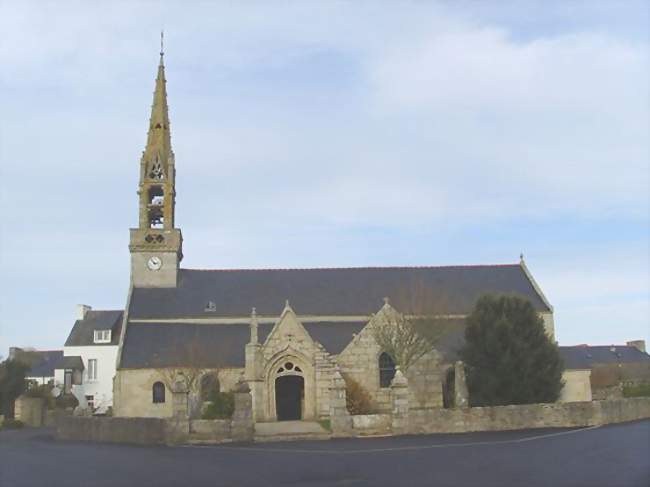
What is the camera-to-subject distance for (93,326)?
60.5m

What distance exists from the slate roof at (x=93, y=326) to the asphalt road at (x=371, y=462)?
120 ft

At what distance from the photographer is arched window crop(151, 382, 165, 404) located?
38938 mm

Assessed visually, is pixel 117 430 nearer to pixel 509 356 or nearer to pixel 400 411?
pixel 400 411

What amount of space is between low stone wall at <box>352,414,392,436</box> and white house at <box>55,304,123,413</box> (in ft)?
115

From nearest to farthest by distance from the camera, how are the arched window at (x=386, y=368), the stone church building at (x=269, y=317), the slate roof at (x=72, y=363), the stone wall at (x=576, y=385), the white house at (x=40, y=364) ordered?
the stone church building at (x=269, y=317) → the arched window at (x=386, y=368) → the stone wall at (x=576, y=385) → the slate roof at (x=72, y=363) → the white house at (x=40, y=364)

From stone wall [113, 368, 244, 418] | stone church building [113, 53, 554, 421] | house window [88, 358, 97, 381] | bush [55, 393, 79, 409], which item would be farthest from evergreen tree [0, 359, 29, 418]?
stone wall [113, 368, 244, 418]

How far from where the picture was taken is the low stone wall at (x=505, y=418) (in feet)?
81.2

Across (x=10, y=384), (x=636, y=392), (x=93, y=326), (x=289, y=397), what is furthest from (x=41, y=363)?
(x=636, y=392)

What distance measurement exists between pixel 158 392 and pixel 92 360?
21.7 metres

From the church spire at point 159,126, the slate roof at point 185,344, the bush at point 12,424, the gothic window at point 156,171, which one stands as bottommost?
the bush at point 12,424

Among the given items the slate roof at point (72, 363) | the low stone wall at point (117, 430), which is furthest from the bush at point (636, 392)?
the slate roof at point (72, 363)

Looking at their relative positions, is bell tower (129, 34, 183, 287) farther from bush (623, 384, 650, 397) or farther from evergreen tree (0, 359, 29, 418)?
bush (623, 384, 650, 397)

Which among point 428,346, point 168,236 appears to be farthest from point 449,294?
point 168,236

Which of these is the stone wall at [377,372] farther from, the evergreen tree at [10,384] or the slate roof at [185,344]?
the evergreen tree at [10,384]
